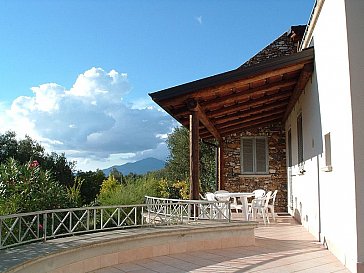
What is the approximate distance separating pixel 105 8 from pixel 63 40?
1.54m

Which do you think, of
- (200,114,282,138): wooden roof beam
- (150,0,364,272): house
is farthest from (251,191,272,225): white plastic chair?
(200,114,282,138): wooden roof beam

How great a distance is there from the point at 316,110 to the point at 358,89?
236 centimetres

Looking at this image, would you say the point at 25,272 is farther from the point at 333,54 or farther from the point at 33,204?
the point at 333,54

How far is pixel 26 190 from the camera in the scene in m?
6.74

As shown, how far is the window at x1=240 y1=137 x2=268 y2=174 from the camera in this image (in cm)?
1409

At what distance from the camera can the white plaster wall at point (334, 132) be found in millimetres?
5188

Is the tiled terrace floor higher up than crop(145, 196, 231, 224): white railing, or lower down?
lower down

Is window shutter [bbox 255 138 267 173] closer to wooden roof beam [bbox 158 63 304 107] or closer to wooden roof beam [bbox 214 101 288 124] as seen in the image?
wooden roof beam [bbox 214 101 288 124]

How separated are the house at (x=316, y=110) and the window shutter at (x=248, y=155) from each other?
0.65 meters

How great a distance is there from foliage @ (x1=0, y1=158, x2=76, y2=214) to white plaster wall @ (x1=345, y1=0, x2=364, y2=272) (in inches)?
190

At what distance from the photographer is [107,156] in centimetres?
1702

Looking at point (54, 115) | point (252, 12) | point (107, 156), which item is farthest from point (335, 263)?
point (54, 115)

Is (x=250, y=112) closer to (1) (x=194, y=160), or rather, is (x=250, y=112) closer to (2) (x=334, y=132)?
(1) (x=194, y=160)

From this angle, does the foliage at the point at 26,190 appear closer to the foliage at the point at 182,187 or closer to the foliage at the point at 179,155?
the foliage at the point at 182,187
